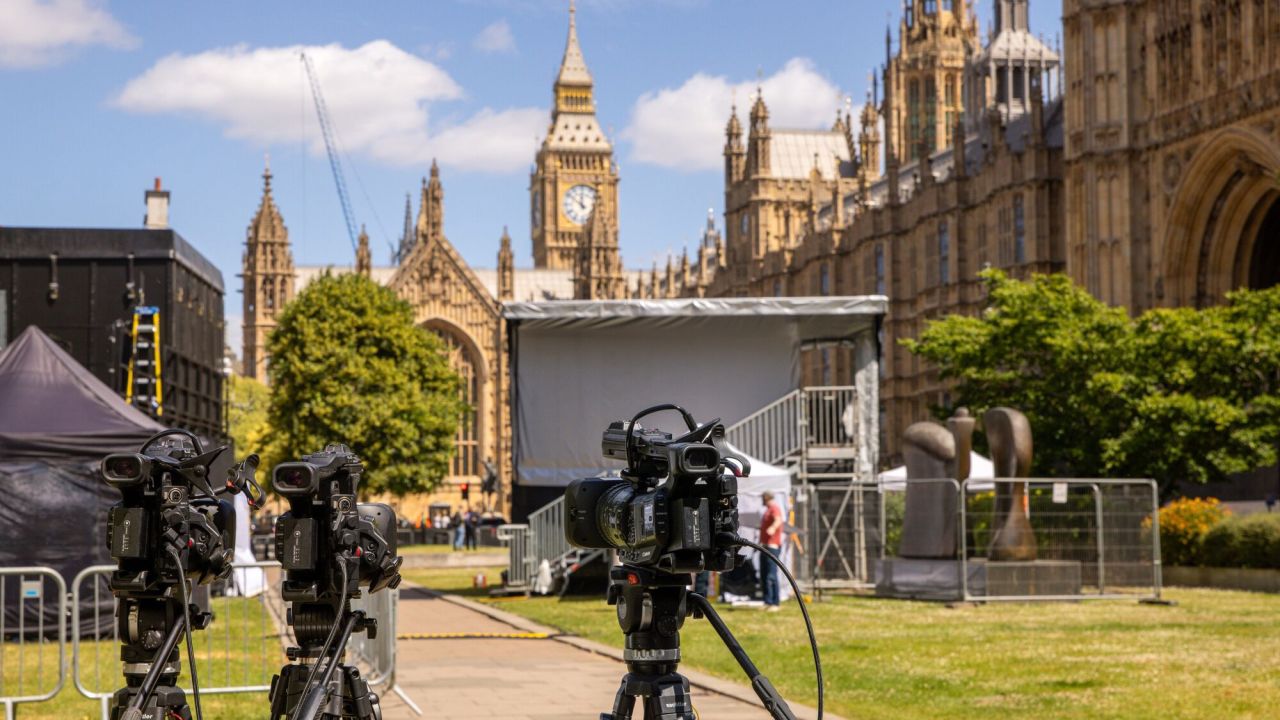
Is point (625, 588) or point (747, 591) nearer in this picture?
point (625, 588)

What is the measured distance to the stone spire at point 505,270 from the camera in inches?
4441

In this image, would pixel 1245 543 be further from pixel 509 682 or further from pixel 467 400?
pixel 467 400

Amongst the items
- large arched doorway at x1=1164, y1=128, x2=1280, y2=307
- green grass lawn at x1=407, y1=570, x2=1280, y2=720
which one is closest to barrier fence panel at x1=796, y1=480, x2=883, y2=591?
green grass lawn at x1=407, y1=570, x2=1280, y2=720

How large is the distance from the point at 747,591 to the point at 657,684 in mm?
17595

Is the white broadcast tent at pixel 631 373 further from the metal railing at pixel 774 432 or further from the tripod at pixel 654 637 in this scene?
the tripod at pixel 654 637

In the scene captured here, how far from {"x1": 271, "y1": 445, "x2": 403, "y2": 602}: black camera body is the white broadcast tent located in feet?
62.4

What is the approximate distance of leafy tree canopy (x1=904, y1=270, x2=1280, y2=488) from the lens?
34.2m

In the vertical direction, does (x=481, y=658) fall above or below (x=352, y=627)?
below

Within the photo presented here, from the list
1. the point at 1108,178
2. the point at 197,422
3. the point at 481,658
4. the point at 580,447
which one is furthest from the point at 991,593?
the point at 1108,178

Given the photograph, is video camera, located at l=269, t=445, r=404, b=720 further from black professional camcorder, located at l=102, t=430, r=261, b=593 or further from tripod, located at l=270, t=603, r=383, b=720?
black professional camcorder, located at l=102, t=430, r=261, b=593

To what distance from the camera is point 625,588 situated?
5969mm

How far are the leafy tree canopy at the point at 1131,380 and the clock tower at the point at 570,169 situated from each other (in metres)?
100

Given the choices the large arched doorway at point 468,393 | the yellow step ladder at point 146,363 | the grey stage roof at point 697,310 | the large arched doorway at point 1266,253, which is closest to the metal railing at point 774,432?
the grey stage roof at point 697,310

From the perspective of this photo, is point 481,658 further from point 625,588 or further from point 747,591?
point 625,588
